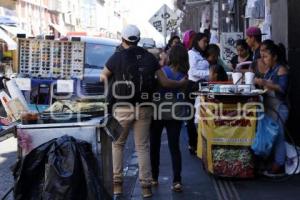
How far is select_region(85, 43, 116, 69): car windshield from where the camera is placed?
49.0 feet

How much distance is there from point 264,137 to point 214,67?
1.86m

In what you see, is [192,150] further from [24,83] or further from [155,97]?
[24,83]

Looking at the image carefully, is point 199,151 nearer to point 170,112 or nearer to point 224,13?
point 170,112

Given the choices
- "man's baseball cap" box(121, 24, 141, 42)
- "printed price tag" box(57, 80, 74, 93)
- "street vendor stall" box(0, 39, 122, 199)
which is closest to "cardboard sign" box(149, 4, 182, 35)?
"printed price tag" box(57, 80, 74, 93)

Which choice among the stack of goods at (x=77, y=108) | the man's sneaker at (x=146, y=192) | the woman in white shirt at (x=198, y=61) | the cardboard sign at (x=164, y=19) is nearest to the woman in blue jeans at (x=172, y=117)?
the man's sneaker at (x=146, y=192)

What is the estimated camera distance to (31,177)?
15.6ft

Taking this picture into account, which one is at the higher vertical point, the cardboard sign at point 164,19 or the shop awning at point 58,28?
the shop awning at point 58,28

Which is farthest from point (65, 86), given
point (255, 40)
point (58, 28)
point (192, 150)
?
point (58, 28)

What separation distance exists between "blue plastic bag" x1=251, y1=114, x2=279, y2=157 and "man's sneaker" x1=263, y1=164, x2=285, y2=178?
26cm

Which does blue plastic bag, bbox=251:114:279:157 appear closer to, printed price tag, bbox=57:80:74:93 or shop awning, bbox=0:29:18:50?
printed price tag, bbox=57:80:74:93

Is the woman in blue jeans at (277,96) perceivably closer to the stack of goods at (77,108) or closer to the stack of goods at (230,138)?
the stack of goods at (230,138)

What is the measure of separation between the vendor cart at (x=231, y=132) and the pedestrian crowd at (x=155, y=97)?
1.08ft

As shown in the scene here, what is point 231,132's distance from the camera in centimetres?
704

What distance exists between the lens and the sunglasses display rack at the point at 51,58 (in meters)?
11.2
